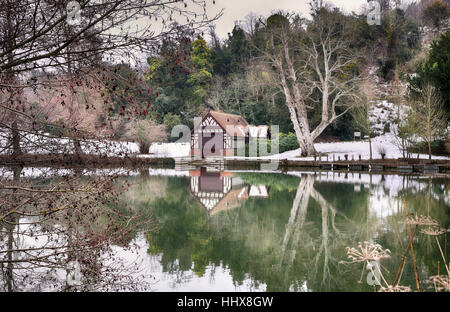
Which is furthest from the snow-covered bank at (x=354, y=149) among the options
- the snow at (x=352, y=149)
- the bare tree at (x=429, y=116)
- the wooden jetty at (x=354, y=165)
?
the bare tree at (x=429, y=116)

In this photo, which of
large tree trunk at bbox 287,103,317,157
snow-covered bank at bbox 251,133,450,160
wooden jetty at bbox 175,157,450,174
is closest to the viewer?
wooden jetty at bbox 175,157,450,174

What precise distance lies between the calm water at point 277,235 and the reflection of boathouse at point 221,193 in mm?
44

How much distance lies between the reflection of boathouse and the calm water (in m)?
0.04

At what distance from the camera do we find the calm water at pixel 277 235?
→ 6.63 meters

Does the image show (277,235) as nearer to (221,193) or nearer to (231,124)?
(221,193)

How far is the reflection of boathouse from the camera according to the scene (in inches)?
555

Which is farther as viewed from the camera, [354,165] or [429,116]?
[354,165]

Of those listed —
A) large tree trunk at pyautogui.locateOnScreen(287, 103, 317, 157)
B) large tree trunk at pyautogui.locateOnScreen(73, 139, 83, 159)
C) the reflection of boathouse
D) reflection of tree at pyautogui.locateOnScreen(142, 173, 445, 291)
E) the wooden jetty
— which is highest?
large tree trunk at pyautogui.locateOnScreen(287, 103, 317, 157)

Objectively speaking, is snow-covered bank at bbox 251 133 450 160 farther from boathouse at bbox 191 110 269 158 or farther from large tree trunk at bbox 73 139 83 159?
large tree trunk at bbox 73 139 83 159

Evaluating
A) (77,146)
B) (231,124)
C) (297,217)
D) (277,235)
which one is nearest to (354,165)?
(231,124)

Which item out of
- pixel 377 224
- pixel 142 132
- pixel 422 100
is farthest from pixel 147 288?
pixel 142 132

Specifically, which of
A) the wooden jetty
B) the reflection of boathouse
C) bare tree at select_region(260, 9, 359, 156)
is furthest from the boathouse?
the reflection of boathouse

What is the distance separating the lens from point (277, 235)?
31.4 feet

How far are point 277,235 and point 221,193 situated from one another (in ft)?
25.4
